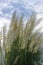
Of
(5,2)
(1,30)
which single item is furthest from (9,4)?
(1,30)

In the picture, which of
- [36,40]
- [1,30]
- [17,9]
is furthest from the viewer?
[17,9]

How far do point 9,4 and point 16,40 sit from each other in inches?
18.9

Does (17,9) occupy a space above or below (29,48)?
above

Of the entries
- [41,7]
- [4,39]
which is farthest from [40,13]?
[4,39]

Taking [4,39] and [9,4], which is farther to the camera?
[9,4]

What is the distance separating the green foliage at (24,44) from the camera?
188 centimetres

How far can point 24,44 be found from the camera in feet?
6.41

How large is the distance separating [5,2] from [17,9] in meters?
0.16

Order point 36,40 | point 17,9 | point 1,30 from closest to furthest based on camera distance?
point 36,40 < point 1,30 < point 17,9

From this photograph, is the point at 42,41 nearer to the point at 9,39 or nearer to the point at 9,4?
the point at 9,39

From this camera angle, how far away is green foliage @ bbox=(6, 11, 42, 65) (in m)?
1.88

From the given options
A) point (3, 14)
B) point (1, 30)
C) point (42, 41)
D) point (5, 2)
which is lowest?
point (42, 41)

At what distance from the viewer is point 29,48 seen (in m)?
1.96

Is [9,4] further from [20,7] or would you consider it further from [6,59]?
[6,59]
